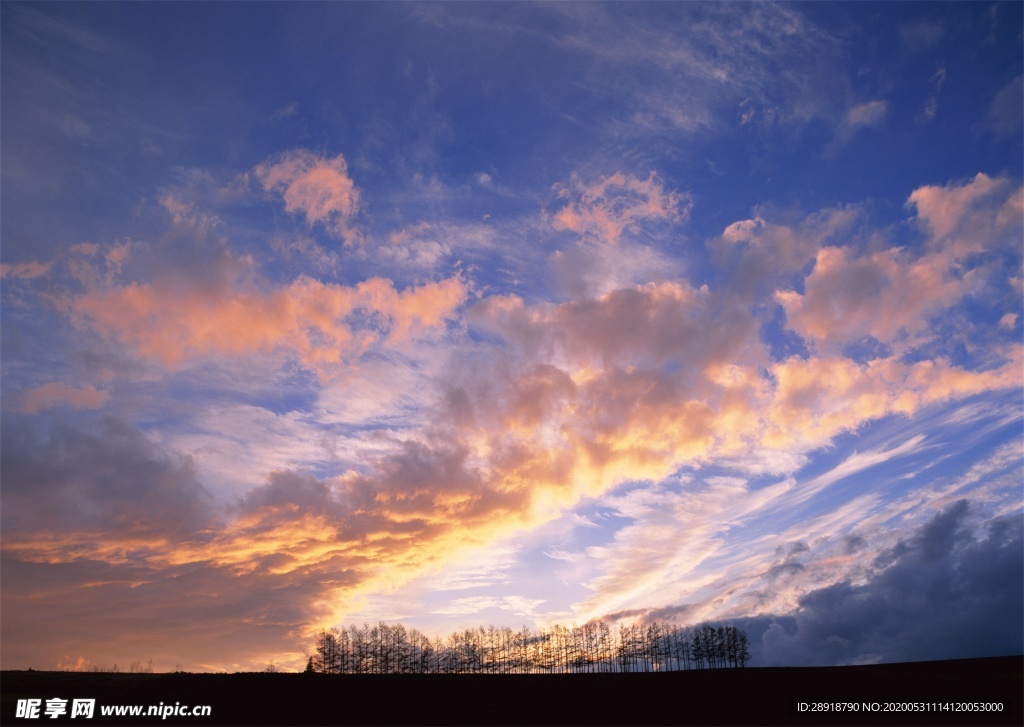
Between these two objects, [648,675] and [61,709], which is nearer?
[61,709]

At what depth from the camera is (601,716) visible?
65188 millimetres

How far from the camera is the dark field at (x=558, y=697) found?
60.5m

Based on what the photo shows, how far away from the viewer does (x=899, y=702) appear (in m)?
63.6

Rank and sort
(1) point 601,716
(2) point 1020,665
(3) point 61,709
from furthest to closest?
1. (2) point 1020,665
2. (1) point 601,716
3. (3) point 61,709

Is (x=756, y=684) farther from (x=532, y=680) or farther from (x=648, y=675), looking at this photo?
(x=532, y=680)

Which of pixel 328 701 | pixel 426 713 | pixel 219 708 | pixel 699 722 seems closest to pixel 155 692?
pixel 219 708

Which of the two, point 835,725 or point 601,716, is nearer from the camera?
point 835,725

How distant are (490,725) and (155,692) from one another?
41.4 metres

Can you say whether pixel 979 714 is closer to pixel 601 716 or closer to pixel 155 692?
pixel 601 716

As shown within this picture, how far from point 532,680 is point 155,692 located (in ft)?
160

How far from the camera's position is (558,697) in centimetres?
7506

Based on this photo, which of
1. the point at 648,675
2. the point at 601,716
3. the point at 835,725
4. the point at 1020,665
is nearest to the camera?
the point at 835,725

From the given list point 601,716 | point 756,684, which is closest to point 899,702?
point 756,684

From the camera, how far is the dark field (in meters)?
60.5
